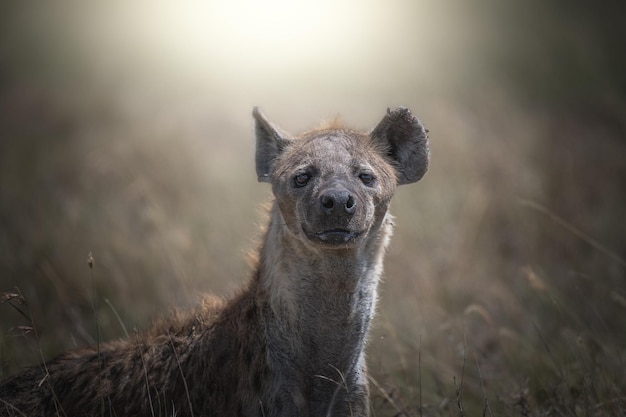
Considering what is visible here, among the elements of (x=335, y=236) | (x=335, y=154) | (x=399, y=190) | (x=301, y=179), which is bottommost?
(x=399, y=190)

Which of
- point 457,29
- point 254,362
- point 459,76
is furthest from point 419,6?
point 254,362

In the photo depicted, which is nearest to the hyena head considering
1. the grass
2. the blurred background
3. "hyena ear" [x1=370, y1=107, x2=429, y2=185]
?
"hyena ear" [x1=370, y1=107, x2=429, y2=185]

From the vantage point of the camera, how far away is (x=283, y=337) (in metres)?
3.82

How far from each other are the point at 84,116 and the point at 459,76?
545 cm

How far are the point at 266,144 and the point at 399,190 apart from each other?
4.13 meters

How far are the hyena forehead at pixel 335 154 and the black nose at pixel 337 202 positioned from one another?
28 centimetres

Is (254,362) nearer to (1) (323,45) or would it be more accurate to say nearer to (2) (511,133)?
(2) (511,133)

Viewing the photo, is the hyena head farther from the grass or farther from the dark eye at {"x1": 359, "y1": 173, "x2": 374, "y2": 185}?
the grass

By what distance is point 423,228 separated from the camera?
317 inches

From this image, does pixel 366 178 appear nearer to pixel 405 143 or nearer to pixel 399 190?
pixel 405 143

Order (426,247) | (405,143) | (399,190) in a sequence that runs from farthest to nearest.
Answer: (399,190), (426,247), (405,143)

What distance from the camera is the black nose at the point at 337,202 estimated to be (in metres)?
3.59

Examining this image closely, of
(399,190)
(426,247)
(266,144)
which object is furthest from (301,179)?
(399,190)

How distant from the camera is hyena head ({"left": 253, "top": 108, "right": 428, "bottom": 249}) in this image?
3.65 metres
